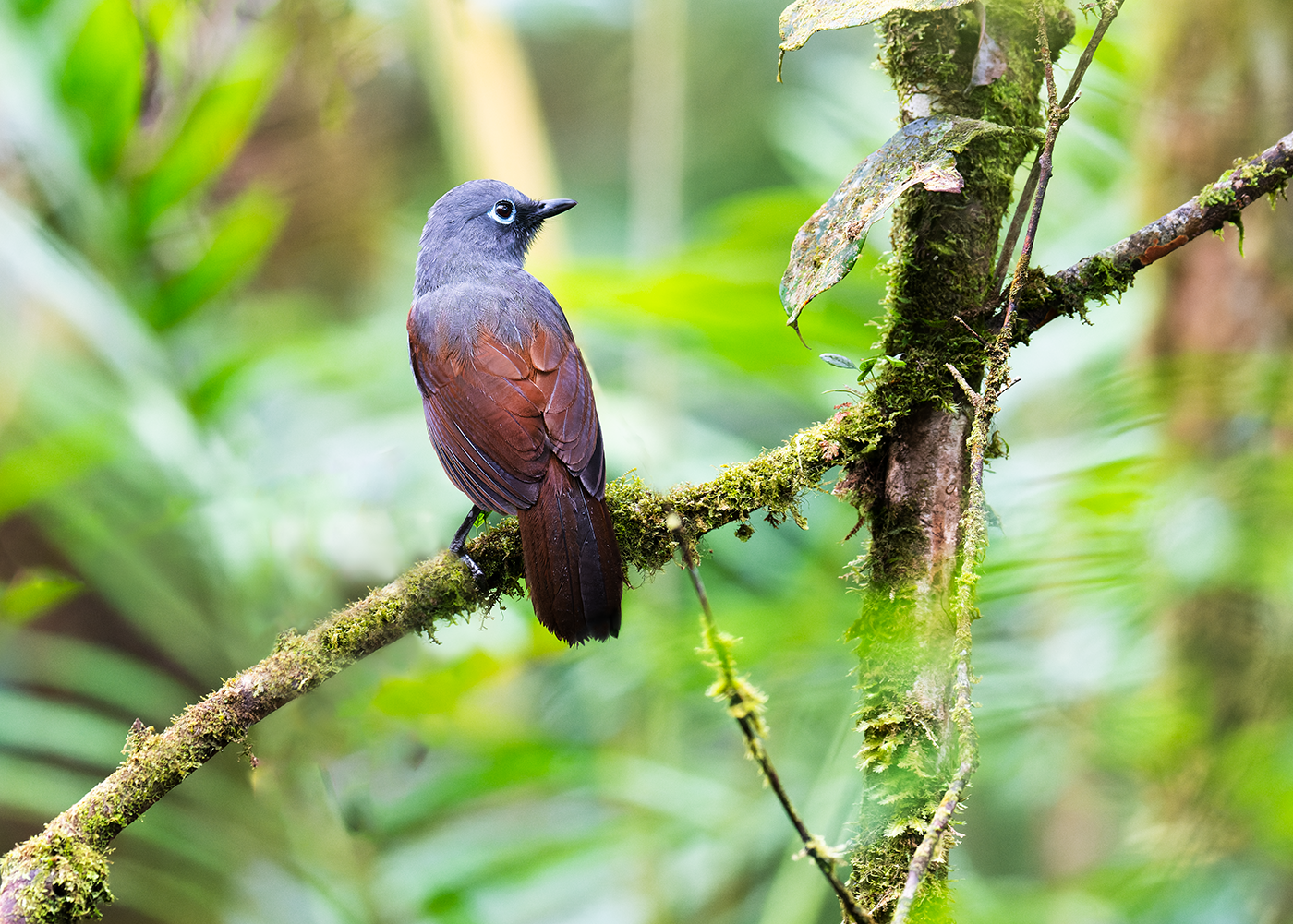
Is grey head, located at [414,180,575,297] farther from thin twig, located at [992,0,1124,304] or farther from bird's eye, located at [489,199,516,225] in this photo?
thin twig, located at [992,0,1124,304]

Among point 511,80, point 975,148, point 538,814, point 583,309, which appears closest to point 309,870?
point 538,814

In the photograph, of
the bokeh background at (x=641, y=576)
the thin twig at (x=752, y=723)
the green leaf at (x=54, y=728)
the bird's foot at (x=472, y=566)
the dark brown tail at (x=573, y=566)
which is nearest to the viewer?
the thin twig at (x=752, y=723)

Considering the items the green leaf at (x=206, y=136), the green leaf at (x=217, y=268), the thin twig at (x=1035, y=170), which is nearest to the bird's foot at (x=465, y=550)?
the thin twig at (x=1035, y=170)

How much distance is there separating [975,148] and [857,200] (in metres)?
0.30

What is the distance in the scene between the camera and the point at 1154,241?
1572 mm

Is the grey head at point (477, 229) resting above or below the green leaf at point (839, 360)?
above

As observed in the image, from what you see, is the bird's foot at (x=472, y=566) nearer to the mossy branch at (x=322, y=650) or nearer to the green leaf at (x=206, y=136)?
the mossy branch at (x=322, y=650)

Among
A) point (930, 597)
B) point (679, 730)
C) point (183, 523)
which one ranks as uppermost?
point (183, 523)

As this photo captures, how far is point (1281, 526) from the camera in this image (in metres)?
2.82

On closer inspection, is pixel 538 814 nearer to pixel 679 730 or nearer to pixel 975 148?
pixel 679 730

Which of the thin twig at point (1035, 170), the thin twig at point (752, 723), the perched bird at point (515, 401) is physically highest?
the perched bird at point (515, 401)

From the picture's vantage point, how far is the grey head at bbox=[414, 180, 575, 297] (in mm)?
3264

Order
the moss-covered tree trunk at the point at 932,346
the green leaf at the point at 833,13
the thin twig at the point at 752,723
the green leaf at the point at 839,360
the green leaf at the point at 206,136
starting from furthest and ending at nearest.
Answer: the green leaf at the point at 206,136 → the green leaf at the point at 839,360 → the moss-covered tree trunk at the point at 932,346 → the green leaf at the point at 833,13 → the thin twig at the point at 752,723

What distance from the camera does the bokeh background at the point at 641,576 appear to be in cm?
279
